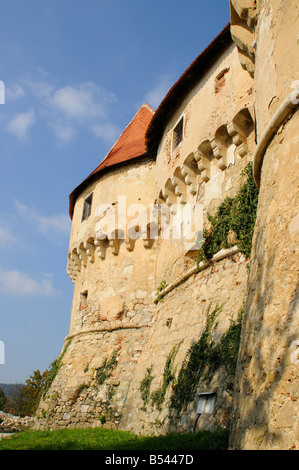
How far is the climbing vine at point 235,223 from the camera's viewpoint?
721cm

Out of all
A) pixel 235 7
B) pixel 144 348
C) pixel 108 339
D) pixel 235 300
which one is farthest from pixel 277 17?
pixel 108 339

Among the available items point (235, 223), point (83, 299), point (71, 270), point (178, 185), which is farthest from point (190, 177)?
point (71, 270)

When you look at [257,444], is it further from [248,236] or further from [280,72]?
[248,236]

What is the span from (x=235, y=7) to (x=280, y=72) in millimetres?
2194

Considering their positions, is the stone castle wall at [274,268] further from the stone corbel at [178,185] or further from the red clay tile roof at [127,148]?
the red clay tile roof at [127,148]

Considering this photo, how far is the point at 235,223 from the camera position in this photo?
7.64 m

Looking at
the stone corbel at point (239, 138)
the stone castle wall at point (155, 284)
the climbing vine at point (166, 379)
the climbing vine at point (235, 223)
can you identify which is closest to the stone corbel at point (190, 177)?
the stone castle wall at point (155, 284)

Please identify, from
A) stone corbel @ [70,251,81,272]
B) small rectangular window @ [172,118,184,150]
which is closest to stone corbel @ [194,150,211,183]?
small rectangular window @ [172,118,184,150]

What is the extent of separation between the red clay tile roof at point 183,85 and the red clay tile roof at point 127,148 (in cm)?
72

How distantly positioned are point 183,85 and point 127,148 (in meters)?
4.11

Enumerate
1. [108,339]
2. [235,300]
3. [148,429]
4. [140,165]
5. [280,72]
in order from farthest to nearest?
[140,165]
[108,339]
[148,429]
[235,300]
[280,72]

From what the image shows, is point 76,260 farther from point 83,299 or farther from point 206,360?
point 206,360

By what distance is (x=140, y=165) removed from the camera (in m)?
13.1

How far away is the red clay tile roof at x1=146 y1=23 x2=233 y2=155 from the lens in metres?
9.27
